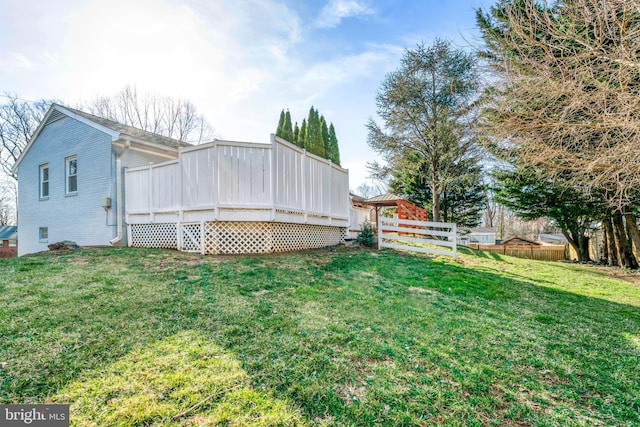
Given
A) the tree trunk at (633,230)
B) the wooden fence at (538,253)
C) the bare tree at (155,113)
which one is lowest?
the wooden fence at (538,253)

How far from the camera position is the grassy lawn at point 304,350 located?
2066mm

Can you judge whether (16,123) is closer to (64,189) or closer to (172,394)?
(64,189)

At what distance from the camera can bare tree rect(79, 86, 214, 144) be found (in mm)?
25203

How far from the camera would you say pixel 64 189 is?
33.9ft

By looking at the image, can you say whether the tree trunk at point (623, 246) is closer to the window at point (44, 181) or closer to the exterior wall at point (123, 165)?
the exterior wall at point (123, 165)

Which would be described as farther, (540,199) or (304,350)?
(540,199)

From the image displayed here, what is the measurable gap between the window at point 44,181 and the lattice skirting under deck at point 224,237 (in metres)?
5.46

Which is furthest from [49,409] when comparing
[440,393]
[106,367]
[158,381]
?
[440,393]

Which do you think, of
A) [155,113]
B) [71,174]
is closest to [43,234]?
[71,174]

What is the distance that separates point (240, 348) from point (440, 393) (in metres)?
1.73

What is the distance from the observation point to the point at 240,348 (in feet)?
9.14

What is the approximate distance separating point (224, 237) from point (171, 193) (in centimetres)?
189


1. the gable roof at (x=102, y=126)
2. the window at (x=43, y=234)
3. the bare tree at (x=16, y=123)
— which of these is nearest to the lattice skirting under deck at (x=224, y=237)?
the gable roof at (x=102, y=126)

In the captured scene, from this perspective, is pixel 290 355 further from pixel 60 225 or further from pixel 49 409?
pixel 60 225
